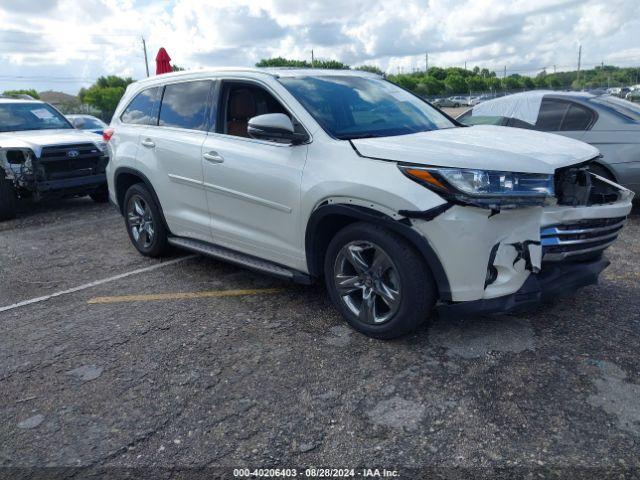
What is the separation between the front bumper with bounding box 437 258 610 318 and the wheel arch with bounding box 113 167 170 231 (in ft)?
10.4

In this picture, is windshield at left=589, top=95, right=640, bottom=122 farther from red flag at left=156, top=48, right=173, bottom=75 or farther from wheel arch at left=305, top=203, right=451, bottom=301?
red flag at left=156, top=48, right=173, bottom=75

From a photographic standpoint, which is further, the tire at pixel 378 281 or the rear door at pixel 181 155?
the rear door at pixel 181 155

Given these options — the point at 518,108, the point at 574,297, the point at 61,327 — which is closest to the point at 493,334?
the point at 574,297

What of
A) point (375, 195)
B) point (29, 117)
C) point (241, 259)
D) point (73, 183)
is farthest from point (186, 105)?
point (29, 117)

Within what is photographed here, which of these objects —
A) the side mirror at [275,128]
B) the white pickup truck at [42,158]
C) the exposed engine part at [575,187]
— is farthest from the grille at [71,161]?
the exposed engine part at [575,187]

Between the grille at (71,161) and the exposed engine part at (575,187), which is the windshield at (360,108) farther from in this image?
the grille at (71,161)

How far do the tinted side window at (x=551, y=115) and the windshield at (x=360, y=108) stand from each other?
282 centimetres

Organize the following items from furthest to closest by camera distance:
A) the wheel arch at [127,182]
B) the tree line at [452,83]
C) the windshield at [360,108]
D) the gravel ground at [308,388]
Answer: the tree line at [452,83], the wheel arch at [127,182], the windshield at [360,108], the gravel ground at [308,388]

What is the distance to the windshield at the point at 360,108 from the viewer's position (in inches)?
156

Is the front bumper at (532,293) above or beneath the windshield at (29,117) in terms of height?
beneath

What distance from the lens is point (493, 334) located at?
12.2 ft

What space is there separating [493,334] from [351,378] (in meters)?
1.09

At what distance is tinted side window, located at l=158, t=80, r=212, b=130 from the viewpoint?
4844 mm

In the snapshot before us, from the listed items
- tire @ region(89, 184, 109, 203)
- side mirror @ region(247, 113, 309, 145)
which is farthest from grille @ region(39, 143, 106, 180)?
side mirror @ region(247, 113, 309, 145)
